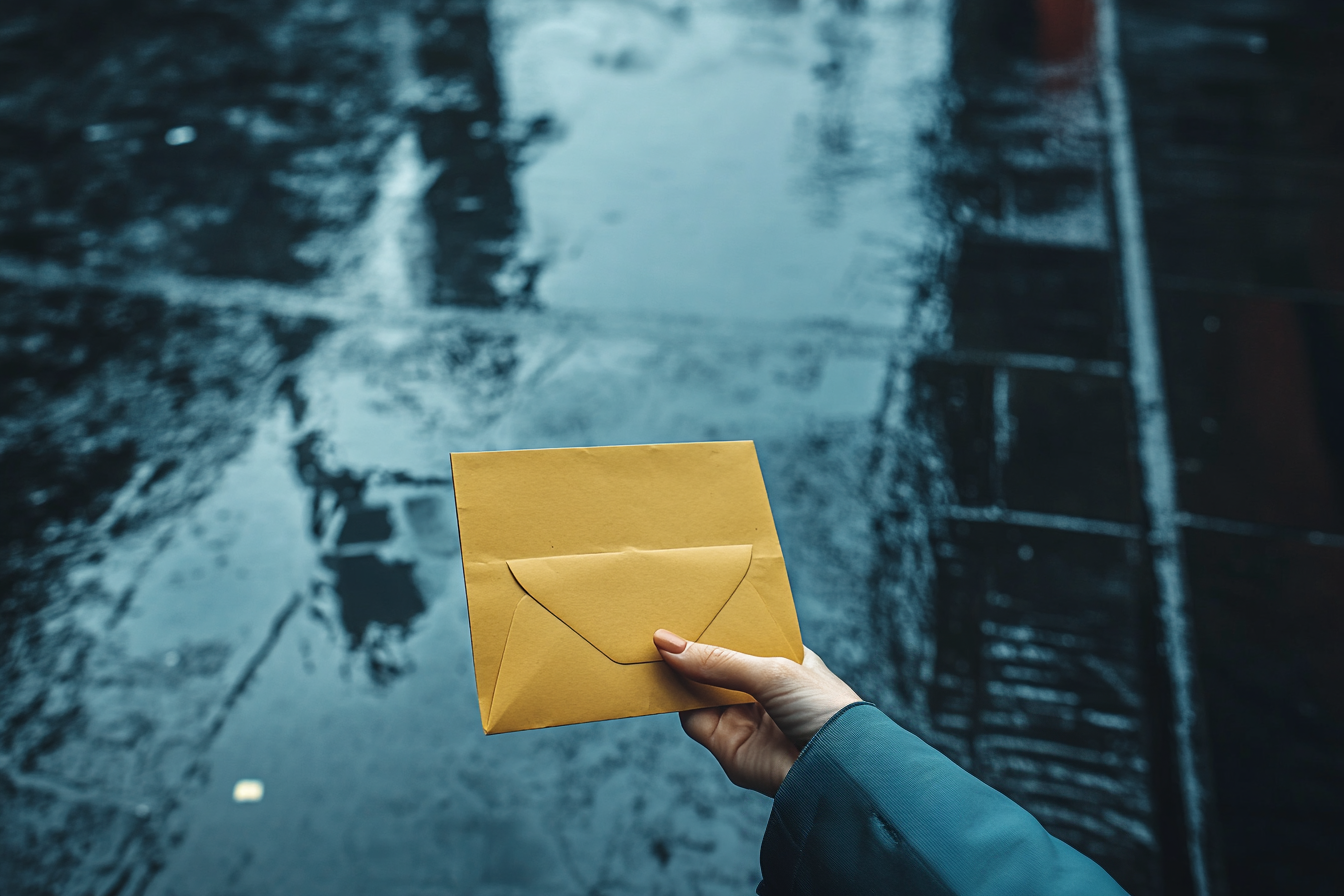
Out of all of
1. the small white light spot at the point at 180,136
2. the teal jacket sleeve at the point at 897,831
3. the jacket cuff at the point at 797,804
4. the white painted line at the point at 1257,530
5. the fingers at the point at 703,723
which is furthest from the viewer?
the small white light spot at the point at 180,136

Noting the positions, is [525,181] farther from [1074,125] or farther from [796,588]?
[1074,125]

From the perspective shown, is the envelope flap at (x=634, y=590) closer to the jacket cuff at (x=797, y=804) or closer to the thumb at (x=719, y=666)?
the thumb at (x=719, y=666)

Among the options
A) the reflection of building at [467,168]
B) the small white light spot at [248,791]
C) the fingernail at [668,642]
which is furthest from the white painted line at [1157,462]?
the reflection of building at [467,168]

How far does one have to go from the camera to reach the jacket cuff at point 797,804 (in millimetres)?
1080

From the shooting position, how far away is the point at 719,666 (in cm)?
116

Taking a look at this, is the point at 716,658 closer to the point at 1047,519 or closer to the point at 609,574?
the point at 609,574

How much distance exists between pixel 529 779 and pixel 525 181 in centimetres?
279

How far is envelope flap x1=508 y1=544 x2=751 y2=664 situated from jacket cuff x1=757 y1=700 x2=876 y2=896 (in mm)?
215

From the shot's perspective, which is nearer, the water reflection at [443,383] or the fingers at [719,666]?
the fingers at [719,666]

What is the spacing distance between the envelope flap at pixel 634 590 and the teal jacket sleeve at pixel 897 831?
9.3 inches

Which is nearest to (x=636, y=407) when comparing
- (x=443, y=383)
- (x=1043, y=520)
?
(x=443, y=383)

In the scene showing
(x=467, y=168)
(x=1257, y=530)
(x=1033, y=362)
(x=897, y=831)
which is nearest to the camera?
(x=897, y=831)

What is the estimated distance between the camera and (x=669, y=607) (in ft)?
3.93

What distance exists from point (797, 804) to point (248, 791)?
5.09 feet
